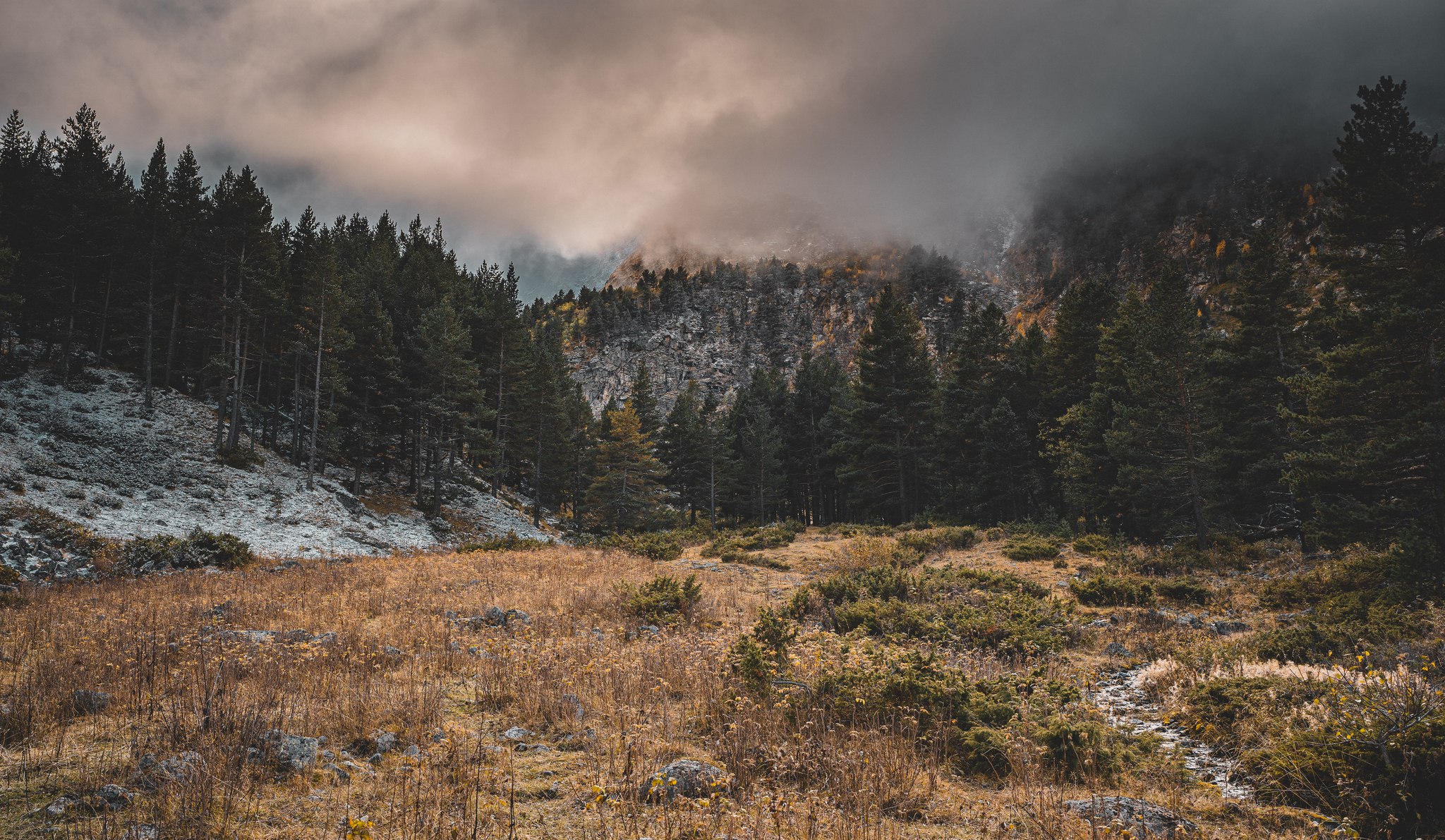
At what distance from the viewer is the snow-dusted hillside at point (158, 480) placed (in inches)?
885

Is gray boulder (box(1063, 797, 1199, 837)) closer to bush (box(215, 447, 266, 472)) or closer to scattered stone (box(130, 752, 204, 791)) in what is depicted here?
scattered stone (box(130, 752, 204, 791))

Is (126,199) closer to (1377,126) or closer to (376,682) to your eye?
(376,682)

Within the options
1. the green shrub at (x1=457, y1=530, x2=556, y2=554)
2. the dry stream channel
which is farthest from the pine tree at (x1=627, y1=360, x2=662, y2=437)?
the dry stream channel

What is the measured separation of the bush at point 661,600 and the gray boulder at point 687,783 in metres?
6.05

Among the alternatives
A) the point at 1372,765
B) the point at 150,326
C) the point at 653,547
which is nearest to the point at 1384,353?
the point at 1372,765

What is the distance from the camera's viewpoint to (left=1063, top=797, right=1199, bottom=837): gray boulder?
3.91 metres

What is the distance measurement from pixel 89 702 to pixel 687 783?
6394 mm

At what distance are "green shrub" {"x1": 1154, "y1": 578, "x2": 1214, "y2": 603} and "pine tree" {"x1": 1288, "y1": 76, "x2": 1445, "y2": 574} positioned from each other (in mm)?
2975

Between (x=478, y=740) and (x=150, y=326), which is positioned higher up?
(x=150, y=326)

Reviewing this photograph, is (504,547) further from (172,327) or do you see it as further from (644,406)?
(644,406)

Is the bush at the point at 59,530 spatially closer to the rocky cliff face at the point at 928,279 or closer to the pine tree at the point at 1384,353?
the pine tree at the point at 1384,353

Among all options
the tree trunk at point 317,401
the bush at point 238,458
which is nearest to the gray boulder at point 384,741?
the tree trunk at point 317,401

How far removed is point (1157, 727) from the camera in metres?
6.48

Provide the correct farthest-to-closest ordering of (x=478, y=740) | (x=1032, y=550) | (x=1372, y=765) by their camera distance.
→ (x=1032, y=550) → (x=478, y=740) → (x=1372, y=765)
